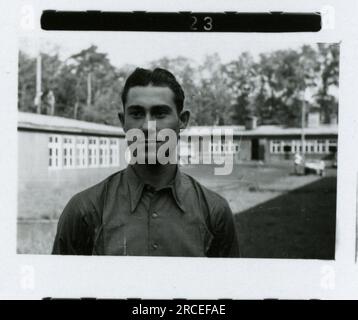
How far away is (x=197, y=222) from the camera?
286 centimetres

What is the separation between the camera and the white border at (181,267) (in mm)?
2736

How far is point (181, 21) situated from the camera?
271 centimetres

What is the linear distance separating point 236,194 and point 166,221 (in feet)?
1.29

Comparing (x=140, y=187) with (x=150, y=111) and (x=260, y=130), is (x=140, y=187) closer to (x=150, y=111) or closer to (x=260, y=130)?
(x=150, y=111)

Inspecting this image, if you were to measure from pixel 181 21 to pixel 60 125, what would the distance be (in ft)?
2.74

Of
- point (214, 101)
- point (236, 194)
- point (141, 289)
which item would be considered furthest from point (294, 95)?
point (141, 289)

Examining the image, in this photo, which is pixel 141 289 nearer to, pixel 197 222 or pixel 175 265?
pixel 175 265

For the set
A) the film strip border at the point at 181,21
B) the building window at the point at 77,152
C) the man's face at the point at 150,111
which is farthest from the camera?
the building window at the point at 77,152

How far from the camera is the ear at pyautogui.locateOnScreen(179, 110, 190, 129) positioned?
286 centimetres

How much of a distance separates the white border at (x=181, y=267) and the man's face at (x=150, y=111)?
0.51 meters

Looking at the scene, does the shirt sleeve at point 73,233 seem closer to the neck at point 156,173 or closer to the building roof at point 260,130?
the neck at point 156,173

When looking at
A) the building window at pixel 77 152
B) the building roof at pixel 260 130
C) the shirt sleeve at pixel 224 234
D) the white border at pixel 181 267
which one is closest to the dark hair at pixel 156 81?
the building roof at pixel 260 130

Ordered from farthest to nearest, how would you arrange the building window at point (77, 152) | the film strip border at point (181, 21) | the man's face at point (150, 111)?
the building window at point (77, 152) < the man's face at point (150, 111) < the film strip border at point (181, 21)

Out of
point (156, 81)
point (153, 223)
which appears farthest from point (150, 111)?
point (153, 223)
